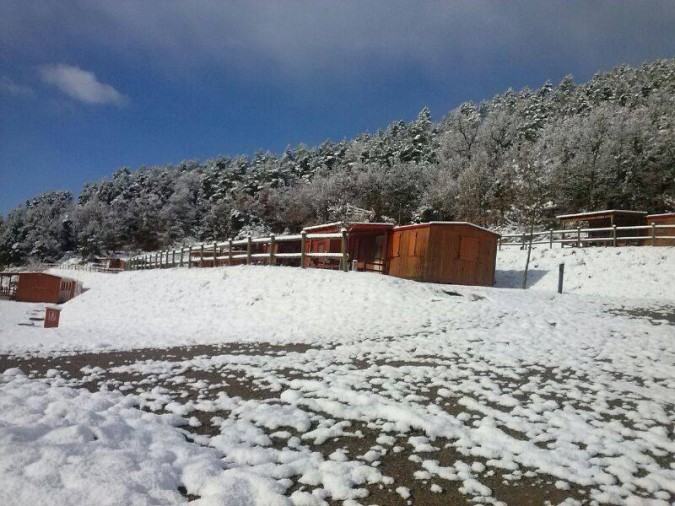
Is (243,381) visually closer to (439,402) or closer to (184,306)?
(439,402)

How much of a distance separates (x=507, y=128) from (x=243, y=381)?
54012mm

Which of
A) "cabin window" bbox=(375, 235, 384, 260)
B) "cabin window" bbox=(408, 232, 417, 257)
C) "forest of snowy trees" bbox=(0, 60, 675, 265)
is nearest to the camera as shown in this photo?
"cabin window" bbox=(408, 232, 417, 257)

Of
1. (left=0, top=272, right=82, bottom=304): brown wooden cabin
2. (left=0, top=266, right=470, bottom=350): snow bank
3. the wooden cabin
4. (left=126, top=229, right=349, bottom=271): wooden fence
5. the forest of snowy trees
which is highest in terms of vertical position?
the forest of snowy trees

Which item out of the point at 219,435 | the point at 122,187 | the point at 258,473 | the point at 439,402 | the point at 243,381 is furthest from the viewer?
the point at 122,187

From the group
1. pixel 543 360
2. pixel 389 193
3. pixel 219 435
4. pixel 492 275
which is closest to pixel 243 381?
pixel 219 435

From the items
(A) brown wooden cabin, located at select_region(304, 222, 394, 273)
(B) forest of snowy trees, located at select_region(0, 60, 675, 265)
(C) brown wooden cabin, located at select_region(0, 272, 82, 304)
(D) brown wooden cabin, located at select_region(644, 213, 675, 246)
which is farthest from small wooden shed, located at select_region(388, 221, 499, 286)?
(C) brown wooden cabin, located at select_region(0, 272, 82, 304)

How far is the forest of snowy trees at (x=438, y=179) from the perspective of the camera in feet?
121

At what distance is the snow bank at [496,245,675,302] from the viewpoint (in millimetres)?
18000

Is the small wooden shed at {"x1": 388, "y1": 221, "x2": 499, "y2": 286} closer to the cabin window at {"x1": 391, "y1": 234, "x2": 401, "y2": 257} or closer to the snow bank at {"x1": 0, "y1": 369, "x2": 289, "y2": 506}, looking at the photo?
the cabin window at {"x1": 391, "y1": 234, "x2": 401, "y2": 257}

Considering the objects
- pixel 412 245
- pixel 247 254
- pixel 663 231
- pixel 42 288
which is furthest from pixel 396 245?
pixel 42 288

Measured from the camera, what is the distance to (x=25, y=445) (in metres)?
2.63

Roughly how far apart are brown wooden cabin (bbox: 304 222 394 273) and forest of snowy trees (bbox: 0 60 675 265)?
57.3 ft

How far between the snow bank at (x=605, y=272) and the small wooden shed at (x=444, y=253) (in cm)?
301

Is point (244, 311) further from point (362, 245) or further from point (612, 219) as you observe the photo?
point (612, 219)
